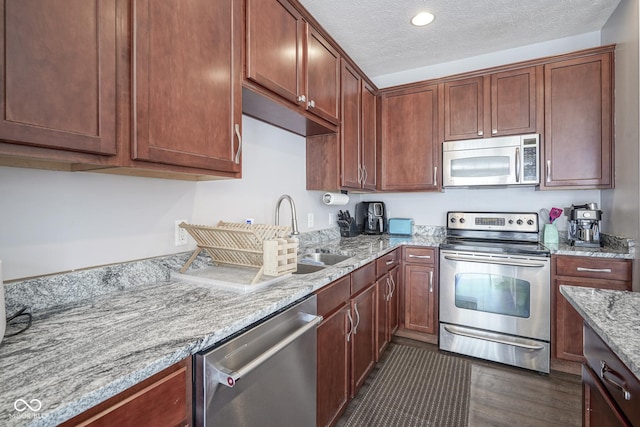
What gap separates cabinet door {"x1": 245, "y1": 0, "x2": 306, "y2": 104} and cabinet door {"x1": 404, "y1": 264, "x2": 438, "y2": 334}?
1766mm

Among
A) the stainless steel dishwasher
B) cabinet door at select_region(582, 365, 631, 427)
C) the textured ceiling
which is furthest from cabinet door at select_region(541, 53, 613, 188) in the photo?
the stainless steel dishwasher

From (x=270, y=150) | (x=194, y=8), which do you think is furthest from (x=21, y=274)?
(x=270, y=150)

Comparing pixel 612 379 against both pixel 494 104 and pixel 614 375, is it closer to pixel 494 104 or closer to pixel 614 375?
pixel 614 375

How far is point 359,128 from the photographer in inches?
102

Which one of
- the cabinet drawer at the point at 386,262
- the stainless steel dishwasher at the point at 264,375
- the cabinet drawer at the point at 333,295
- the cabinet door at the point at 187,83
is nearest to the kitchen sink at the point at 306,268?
the cabinet drawer at the point at 333,295

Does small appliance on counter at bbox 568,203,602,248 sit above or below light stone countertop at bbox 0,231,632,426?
above

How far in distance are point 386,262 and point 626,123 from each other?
180 cm

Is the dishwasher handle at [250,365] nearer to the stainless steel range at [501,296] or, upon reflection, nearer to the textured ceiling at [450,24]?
the stainless steel range at [501,296]

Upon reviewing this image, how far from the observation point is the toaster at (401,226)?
306 cm

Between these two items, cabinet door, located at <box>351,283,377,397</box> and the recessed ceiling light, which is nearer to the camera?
cabinet door, located at <box>351,283,377,397</box>

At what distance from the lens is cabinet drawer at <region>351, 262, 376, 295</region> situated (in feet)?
5.70

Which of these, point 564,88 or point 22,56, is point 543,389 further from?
point 22,56

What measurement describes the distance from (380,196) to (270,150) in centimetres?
168

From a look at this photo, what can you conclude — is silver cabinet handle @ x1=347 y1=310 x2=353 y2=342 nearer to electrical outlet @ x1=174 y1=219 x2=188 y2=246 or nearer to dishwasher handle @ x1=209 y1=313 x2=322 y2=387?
dishwasher handle @ x1=209 y1=313 x2=322 y2=387
